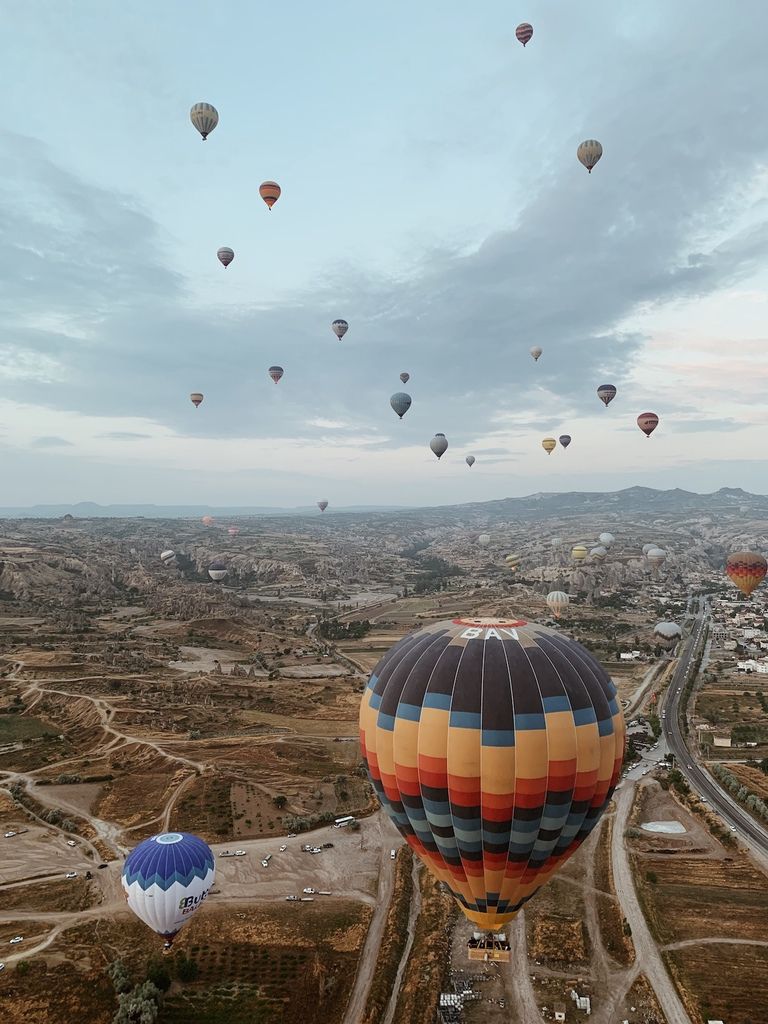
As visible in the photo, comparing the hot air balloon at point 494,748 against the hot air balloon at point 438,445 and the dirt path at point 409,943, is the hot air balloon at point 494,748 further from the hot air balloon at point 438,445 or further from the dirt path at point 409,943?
the hot air balloon at point 438,445

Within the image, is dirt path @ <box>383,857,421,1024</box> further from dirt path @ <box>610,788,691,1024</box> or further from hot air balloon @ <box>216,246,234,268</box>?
hot air balloon @ <box>216,246,234,268</box>

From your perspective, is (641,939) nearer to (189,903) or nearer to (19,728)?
(189,903)

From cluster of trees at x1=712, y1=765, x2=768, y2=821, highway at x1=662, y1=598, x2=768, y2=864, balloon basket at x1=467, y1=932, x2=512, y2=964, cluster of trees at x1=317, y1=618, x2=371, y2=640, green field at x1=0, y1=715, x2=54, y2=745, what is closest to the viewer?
balloon basket at x1=467, y1=932, x2=512, y2=964

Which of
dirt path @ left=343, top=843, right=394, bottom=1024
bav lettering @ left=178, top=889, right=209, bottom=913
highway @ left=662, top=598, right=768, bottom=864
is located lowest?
highway @ left=662, top=598, right=768, bottom=864

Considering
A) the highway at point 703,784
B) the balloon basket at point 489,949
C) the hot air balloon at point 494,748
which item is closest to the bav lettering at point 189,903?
the hot air balloon at point 494,748

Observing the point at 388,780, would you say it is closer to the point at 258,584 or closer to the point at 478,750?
the point at 478,750

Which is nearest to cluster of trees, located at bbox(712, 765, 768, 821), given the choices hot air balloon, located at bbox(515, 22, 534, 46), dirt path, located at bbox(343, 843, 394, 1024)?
dirt path, located at bbox(343, 843, 394, 1024)
